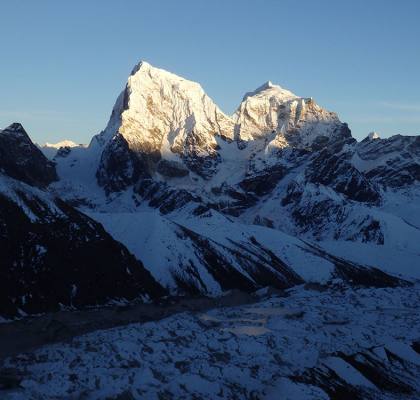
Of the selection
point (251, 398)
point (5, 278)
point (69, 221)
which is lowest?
point (251, 398)

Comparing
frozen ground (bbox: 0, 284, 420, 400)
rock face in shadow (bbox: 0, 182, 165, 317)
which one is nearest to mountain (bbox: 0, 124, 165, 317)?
rock face in shadow (bbox: 0, 182, 165, 317)

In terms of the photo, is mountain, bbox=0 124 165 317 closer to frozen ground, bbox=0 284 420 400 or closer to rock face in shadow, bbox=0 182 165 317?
rock face in shadow, bbox=0 182 165 317

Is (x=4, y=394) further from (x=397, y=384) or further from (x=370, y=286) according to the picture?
(x=370, y=286)

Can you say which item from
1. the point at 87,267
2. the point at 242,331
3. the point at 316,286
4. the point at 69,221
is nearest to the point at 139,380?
the point at 242,331

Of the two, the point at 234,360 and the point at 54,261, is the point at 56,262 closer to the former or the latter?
the point at 54,261

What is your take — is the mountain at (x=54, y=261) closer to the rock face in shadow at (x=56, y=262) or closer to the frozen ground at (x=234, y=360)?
the rock face in shadow at (x=56, y=262)

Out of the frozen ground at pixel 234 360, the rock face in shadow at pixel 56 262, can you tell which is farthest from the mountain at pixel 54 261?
the frozen ground at pixel 234 360
